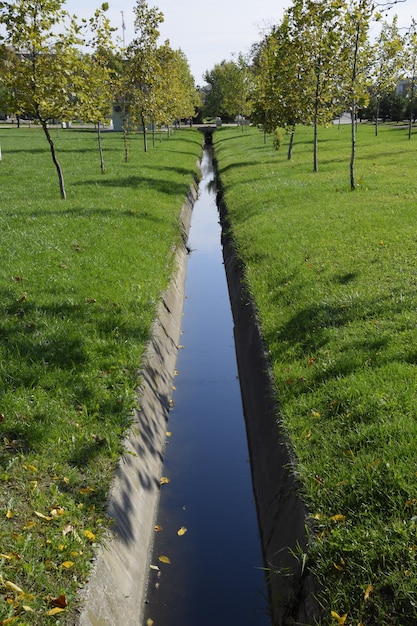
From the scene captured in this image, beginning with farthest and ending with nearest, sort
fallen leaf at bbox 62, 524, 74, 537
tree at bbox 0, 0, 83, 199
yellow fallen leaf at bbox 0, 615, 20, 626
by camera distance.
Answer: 1. tree at bbox 0, 0, 83, 199
2. fallen leaf at bbox 62, 524, 74, 537
3. yellow fallen leaf at bbox 0, 615, 20, 626

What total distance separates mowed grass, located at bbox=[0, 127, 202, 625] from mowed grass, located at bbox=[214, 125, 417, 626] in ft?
5.75

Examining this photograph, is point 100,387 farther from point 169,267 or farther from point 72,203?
point 72,203

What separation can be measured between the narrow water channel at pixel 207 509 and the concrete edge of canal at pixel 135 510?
165 mm

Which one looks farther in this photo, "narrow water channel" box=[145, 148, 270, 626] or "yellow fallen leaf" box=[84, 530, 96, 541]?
"narrow water channel" box=[145, 148, 270, 626]

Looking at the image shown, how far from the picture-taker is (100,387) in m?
5.98

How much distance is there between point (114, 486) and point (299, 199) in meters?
11.6

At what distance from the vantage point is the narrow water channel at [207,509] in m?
4.48

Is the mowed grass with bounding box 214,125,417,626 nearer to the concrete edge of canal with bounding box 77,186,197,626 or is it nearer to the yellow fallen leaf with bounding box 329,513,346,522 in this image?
the yellow fallen leaf with bounding box 329,513,346,522

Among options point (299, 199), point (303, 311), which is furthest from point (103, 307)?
point (299, 199)

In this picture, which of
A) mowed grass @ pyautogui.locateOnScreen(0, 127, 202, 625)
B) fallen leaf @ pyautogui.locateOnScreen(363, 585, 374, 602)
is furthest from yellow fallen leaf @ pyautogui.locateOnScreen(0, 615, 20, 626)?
fallen leaf @ pyautogui.locateOnScreen(363, 585, 374, 602)

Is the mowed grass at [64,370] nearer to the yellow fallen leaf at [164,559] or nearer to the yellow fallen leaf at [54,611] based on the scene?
the yellow fallen leaf at [54,611]

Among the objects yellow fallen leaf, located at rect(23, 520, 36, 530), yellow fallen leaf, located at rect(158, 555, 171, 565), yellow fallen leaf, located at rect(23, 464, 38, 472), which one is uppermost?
yellow fallen leaf, located at rect(23, 464, 38, 472)

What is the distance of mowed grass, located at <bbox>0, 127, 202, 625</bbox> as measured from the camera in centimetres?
377

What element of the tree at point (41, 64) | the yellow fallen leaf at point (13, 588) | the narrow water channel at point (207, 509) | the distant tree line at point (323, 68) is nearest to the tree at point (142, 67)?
Answer: the distant tree line at point (323, 68)
